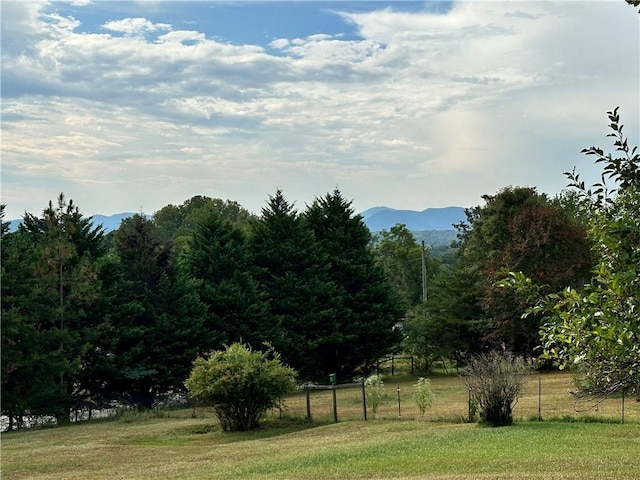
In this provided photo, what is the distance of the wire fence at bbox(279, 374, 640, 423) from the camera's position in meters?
19.8

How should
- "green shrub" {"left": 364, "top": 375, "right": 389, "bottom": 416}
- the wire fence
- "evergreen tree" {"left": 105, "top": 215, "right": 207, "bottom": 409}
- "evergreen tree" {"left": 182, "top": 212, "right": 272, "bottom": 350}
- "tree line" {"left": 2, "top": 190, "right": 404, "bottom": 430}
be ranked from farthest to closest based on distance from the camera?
"evergreen tree" {"left": 182, "top": 212, "right": 272, "bottom": 350} < "evergreen tree" {"left": 105, "top": 215, "right": 207, "bottom": 409} < "tree line" {"left": 2, "top": 190, "right": 404, "bottom": 430} < "green shrub" {"left": 364, "top": 375, "right": 389, "bottom": 416} < the wire fence

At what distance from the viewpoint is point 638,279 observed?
4652 mm

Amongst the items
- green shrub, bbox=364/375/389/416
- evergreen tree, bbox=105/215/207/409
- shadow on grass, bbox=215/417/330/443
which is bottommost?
shadow on grass, bbox=215/417/330/443

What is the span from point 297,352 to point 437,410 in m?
13.5

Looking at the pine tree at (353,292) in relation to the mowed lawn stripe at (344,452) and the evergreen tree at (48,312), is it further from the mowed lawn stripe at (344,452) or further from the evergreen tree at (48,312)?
the mowed lawn stripe at (344,452)

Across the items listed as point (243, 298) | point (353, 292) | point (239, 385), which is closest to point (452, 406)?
point (239, 385)

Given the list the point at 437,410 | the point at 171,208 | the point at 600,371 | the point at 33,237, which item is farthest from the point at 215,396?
the point at 171,208

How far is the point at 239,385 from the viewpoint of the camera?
70.4ft

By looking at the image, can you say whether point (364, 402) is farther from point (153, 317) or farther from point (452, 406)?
point (153, 317)

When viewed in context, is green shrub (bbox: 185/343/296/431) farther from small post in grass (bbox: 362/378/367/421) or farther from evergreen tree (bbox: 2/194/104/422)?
evergreen tree (bbox: 2/194/104/422)

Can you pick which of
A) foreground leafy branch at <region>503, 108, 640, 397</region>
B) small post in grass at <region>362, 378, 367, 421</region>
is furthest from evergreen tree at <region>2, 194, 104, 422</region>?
foreground leafy branch at <region>503, 108, 640, 397</region>

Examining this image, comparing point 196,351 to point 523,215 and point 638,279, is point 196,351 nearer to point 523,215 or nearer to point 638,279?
point 523,215

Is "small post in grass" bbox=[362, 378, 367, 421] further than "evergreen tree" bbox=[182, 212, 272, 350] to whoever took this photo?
No

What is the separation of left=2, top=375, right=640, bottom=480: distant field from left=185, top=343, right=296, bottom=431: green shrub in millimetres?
702
